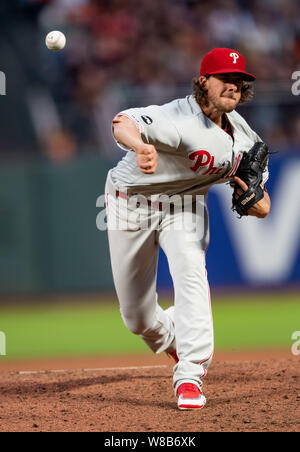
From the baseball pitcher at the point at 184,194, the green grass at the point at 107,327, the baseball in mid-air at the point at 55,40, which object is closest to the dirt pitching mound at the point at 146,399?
the baseball pitcher at the point at 184,194

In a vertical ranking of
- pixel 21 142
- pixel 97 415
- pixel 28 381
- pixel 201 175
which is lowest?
pixel 97 415

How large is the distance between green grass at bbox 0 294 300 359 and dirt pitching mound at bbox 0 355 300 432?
1.04 meters

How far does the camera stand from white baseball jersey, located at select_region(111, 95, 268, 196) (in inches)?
155

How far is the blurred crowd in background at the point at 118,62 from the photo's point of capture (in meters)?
8.97

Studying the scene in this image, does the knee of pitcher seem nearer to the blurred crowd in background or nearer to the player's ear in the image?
the player's ear

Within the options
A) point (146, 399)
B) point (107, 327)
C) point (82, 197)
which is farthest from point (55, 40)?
point (82, 197)

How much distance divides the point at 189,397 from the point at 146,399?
1.57ft

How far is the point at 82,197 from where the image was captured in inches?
350

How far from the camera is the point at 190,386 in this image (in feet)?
12.9

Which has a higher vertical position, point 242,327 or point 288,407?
point 242,327

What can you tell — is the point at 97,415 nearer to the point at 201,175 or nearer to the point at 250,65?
the point at 201,175

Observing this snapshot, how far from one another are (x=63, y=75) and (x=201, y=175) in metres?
5.95

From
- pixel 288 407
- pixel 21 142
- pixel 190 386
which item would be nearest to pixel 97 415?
pixel 190 386

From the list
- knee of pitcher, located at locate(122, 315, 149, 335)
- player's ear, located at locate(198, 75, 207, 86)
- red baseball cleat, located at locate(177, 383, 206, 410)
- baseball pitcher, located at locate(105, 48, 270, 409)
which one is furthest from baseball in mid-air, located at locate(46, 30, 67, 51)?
red baseball cleat, located at locate(177, 383, 206, 410)
